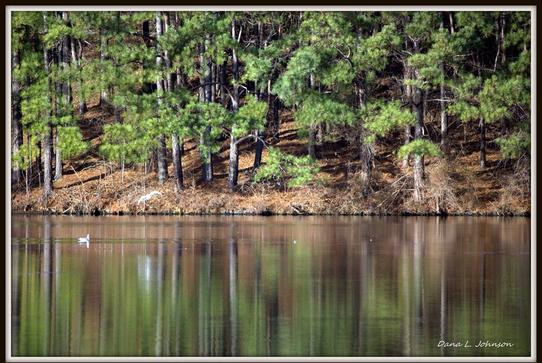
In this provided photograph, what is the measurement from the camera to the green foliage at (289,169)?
4966 centimetres

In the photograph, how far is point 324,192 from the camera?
1986 inches

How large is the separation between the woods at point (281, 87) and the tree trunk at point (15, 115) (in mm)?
81

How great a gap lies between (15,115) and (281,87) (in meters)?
11.7

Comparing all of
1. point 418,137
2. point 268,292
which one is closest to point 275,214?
point 418,137

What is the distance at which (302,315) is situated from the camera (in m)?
21.1

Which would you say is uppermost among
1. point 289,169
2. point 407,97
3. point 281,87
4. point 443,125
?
point 281,87

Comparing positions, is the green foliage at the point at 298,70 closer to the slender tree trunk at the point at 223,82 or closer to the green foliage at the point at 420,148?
the slender tree trunk at the point at 223,82

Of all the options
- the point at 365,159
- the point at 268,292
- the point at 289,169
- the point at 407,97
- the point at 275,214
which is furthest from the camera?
the point at 407,97

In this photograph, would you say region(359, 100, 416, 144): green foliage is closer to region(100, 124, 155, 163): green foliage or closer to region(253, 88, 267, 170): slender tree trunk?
region(253, 88, 267, 170): slender tree trunk

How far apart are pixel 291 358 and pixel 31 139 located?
1454 inches

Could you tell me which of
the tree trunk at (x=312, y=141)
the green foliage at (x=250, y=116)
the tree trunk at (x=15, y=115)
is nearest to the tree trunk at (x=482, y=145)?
the tree trunk at (x=312, y=141)

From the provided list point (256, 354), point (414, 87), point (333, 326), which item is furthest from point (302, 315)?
point (414, 87)

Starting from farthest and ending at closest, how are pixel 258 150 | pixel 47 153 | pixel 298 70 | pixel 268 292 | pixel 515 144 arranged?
pixel 258 150
pixel 47 153
pixel 298 70
pixel 515 144
pixel 268 292

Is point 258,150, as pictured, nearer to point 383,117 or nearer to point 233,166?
point 233,166
